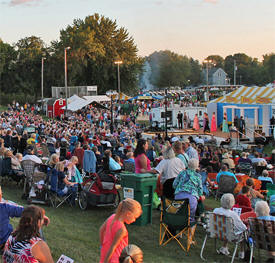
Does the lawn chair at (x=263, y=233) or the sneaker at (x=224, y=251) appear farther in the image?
the sneaker at (x=224, y=251)

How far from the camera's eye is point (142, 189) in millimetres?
7082

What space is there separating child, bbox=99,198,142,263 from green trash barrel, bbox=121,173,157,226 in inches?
125

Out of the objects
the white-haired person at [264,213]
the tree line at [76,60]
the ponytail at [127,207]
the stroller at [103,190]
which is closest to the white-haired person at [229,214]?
the white-haired person at [264,213]

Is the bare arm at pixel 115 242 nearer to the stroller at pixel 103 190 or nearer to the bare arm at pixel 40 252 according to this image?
the bare arm at pixel 40 252

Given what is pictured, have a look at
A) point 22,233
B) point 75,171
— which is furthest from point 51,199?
point 22,233

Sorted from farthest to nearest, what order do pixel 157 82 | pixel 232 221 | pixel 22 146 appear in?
A: pixel 157 82 → pixel 22 146 → pixel 232 221

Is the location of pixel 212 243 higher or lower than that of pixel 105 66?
lower

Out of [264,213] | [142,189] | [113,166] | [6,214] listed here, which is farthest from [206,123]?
[6,214]

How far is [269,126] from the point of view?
24469 mm

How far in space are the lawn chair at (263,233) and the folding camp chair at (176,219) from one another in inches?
38.0

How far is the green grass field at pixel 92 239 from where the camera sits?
586 centimetres

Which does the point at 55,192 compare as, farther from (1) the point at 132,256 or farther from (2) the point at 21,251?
(1) the point at 132,256

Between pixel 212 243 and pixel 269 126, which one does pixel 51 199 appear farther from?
pixel 269 126

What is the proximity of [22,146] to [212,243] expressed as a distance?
10.4 meters
